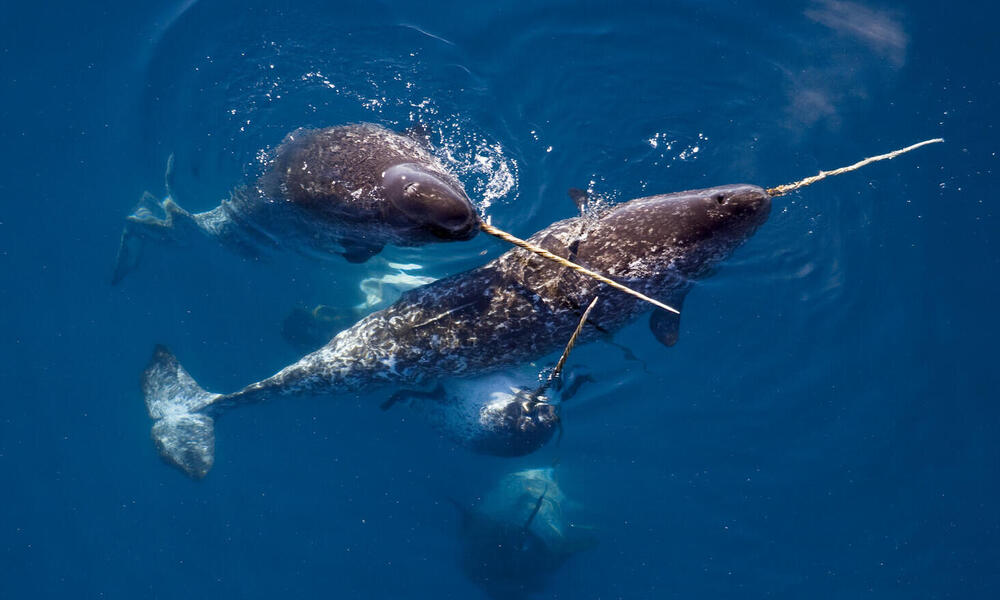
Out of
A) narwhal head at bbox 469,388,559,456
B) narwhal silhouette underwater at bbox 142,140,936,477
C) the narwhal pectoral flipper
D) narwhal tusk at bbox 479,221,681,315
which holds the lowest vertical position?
narwhal head at bbox 469,388,559,456

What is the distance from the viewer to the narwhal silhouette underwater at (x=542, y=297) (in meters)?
5.51

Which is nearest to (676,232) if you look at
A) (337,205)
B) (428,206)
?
(428,206)

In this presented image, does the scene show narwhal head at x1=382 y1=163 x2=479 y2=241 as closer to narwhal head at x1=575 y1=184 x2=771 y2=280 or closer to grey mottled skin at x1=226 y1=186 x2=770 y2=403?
grey mottled skin at x1=226 y1=186 x2=770 y2=403

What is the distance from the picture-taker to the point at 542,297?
603cm

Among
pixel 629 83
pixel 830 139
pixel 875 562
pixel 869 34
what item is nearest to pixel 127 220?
pixel 629 83

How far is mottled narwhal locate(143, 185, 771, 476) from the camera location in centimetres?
553

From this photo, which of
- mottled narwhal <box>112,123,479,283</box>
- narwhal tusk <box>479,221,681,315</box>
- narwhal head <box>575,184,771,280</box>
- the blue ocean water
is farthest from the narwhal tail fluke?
narwhal head <box>575,184,771,280</box>

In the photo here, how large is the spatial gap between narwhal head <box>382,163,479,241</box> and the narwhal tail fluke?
197 inches

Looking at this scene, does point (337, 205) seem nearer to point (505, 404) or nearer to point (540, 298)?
point (540, 298)

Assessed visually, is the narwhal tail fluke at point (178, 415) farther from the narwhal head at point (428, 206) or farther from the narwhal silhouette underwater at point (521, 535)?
the narwhal head at point (428, 206)

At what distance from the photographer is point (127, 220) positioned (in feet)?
29.0

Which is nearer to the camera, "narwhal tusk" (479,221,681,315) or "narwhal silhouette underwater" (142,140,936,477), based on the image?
"narwhal tusk" (479,221,681,315)

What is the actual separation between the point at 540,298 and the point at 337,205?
2.54 meters

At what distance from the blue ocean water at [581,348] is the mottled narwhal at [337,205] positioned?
46 centimetres
